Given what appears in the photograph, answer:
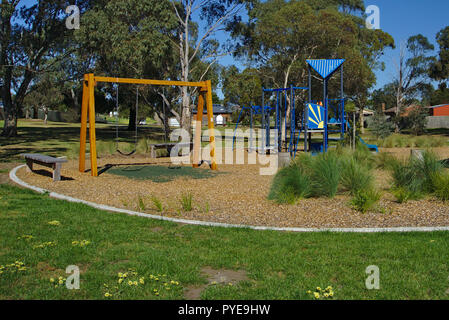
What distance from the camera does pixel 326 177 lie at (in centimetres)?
815

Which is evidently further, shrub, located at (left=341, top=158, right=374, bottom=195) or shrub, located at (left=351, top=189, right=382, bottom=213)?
shrub, located at (left=341, top=158, right=374, bottom=195)

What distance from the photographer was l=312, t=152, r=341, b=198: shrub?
805cm

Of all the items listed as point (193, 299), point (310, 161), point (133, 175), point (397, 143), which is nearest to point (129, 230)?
point (193, 299)

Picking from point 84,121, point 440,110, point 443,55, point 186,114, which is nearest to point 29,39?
point 186,114

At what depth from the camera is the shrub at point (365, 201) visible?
23.2 feet

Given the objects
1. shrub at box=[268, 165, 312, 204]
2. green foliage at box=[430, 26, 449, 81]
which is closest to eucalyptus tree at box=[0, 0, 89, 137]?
shrub at box=[268, 165, 312, 204]

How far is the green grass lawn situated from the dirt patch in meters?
0.06

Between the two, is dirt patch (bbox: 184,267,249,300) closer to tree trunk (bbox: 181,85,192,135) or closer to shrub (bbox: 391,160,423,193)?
shrub (bbox: 391,160,423,193)

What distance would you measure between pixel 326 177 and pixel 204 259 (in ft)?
12.8

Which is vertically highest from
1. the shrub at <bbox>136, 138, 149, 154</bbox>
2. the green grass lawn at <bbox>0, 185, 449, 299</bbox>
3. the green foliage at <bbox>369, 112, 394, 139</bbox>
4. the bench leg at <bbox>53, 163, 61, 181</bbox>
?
the green foliage at <bbox>369, 112, 394, 139</bbox>

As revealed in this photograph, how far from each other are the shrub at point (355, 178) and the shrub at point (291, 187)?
0.70 meters

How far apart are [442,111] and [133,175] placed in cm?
7208
